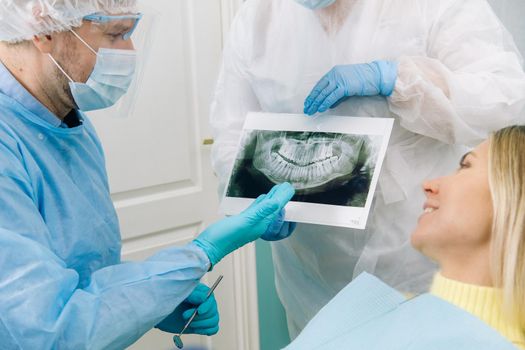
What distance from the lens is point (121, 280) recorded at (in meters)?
1.01

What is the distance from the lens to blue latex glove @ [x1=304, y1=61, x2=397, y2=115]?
1292mm

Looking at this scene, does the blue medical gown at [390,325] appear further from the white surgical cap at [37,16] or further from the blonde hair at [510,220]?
the white surgical cap at [37,16]

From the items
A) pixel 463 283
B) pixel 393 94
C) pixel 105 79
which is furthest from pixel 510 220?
pixel 105 79

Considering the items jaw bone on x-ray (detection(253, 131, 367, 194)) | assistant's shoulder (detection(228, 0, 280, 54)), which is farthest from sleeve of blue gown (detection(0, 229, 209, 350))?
assistant's shoulder (detection(228, 0, 280, 54))

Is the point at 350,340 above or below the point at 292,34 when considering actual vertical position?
below

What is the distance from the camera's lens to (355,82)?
1.29 meters

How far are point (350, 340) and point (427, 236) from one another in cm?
24

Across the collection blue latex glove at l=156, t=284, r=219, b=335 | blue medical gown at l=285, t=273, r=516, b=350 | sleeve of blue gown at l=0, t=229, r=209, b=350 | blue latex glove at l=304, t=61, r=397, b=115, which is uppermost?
blue latex glove at l=304, t=61, r=397, b=115

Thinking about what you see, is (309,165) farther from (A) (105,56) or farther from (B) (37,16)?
(B) (37,16)

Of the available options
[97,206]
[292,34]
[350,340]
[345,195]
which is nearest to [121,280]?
[97,206]

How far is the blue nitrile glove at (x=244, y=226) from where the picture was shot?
1.15m

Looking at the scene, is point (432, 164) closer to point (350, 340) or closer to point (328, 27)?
point (328, 27)

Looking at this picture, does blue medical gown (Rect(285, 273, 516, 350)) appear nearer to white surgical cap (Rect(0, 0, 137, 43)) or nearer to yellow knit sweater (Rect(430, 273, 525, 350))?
yellow knit sweater (Rect(430, 273, 525, 350))

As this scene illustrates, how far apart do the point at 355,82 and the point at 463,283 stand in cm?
48
